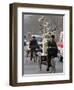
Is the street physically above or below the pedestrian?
below

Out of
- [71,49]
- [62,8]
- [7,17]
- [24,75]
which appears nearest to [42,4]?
[62,8]

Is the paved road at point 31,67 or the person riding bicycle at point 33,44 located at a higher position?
the person riding bicycle at point 33,44

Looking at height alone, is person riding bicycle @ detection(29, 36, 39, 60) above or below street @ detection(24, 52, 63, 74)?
above

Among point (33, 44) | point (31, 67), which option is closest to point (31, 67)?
point (31, 67)

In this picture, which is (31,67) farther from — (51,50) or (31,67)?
(51,50)

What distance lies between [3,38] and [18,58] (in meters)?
0.19

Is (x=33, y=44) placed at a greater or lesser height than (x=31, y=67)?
greater

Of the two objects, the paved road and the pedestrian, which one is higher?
the pedestrian

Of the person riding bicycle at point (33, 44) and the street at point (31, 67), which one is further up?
the person riding bicycle at point (33, 44)

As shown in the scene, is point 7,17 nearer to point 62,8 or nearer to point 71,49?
point 62,8

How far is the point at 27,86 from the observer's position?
2.10 meters

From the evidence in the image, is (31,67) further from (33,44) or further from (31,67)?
(33,44)

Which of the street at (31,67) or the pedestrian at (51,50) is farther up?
the pedestrian at (51,50)

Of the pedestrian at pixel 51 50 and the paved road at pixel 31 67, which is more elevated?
the pedestrian at pixel 51 50
